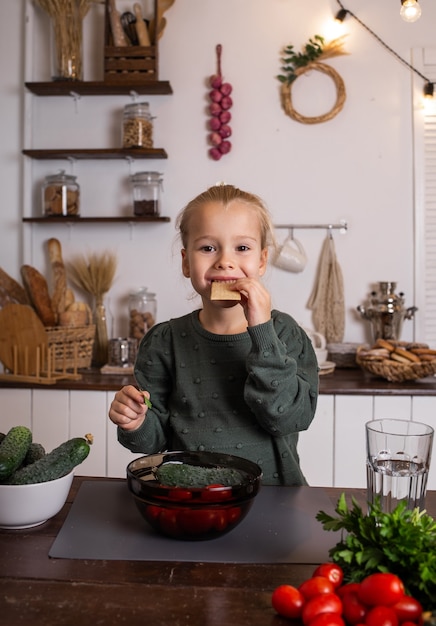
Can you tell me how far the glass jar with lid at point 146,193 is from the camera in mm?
2746

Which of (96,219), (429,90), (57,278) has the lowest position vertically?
(57,278)

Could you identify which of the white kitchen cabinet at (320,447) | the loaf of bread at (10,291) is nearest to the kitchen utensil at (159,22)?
the loaf of bread at (10,291)

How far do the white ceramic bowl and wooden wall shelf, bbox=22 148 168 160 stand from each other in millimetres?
1930

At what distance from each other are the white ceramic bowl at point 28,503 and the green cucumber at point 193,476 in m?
0.17

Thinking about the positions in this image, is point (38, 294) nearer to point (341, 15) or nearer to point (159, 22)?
point (159, 22)

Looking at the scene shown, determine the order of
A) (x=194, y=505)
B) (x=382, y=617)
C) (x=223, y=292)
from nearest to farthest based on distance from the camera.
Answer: (x=382, y=617) < (x=194, y=505) < (x=223, y=292)

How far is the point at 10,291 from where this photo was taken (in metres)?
2.64

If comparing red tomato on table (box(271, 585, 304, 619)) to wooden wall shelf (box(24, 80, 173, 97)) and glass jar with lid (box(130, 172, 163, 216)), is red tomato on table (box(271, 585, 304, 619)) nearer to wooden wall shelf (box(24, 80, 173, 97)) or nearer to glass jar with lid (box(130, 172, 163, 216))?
glass jar with lid (box(130, 172, 163, 216))

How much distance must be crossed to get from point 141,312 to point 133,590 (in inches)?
79.7

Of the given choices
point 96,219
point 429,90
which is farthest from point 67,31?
point 429,90

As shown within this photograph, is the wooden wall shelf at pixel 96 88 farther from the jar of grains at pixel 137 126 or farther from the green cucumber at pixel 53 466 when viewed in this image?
A: the green cucumber at pixel 53 466

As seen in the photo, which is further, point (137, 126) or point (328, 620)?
point (137, 126)

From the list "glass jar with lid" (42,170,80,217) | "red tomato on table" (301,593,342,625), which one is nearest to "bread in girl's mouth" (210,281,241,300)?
"red tomato on table" (301,593,342,625)

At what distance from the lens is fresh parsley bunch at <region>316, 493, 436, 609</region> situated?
0.70 m
